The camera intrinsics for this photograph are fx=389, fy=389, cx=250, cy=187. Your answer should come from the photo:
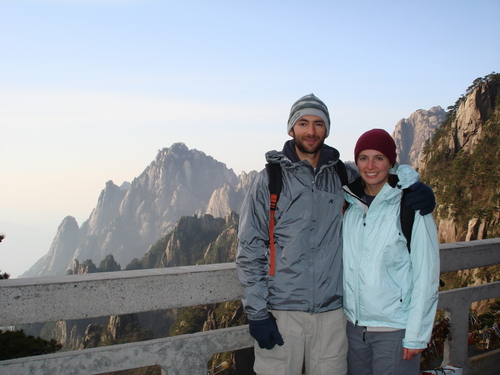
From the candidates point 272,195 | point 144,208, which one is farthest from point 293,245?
point 144,208

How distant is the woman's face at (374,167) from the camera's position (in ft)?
7.86

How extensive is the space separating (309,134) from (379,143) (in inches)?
17.3

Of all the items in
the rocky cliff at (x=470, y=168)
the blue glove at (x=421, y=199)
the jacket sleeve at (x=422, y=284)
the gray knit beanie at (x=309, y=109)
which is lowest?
the jacket sleeve at (x=422, y=284)

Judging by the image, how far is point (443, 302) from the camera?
11.0ft

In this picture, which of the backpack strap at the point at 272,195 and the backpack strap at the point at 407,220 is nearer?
the backpack strap at the point at 407,220

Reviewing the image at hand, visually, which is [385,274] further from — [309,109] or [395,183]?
[309,109]

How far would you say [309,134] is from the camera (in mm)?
2531

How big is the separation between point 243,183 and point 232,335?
162007 mm

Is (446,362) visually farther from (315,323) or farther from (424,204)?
(424,204)

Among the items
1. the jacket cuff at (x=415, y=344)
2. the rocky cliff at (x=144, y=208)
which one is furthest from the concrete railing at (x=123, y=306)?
the rocky cliff at (x=144, y=208)

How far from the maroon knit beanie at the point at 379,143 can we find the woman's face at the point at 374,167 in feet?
0.10

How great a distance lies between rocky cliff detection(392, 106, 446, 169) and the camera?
14712 centimetres

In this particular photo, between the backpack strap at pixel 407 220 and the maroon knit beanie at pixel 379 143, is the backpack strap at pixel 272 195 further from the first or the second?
the backpack strap at pixel 407 220

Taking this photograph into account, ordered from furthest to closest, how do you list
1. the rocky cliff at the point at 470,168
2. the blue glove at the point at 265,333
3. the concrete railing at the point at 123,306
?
the rocky cliff at the point at 470,168
the blue glove at the point at 265,333
the concrete railing at the point at 123,306
